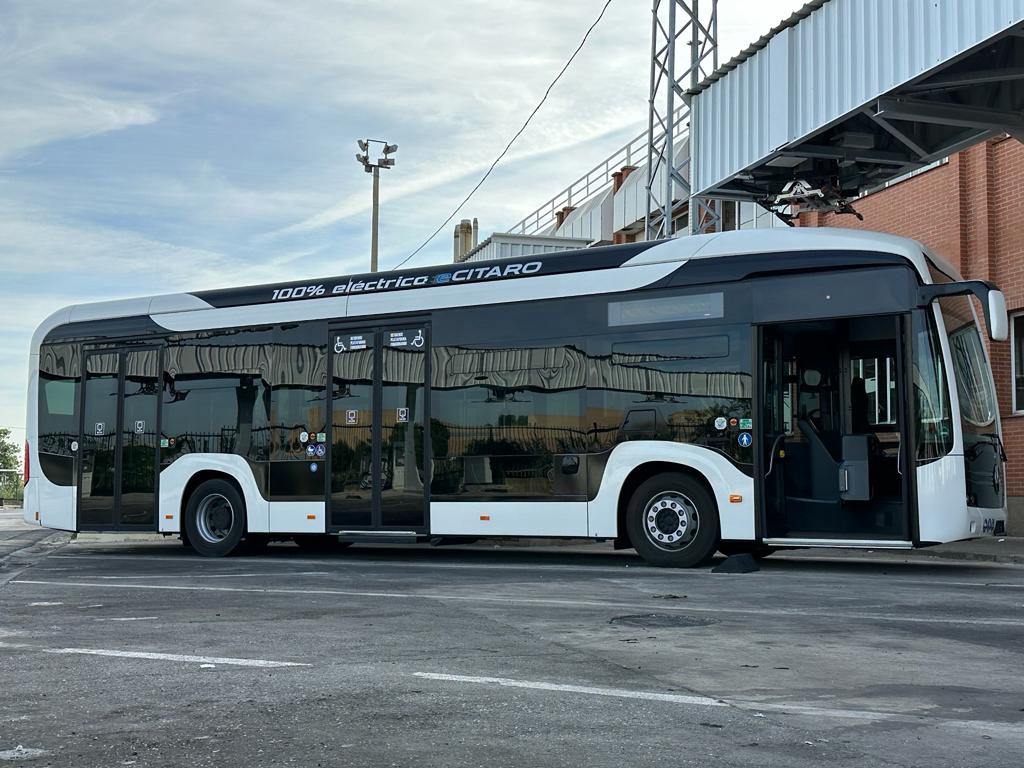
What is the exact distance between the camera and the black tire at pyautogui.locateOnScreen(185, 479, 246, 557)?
15.1m

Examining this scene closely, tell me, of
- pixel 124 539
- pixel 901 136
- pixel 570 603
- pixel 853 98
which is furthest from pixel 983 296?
pixel 124 539

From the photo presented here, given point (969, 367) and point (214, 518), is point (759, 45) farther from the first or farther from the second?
point (214, 518)

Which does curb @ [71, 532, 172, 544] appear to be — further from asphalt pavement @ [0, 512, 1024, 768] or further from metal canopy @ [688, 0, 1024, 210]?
metal canopy @ [688, 0, 1024, 210]

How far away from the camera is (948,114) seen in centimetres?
1402

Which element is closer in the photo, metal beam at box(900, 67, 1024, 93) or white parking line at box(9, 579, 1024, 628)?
white parking line at box(9, 579, 1024, 628)

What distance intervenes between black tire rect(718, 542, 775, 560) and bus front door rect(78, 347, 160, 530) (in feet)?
24.9

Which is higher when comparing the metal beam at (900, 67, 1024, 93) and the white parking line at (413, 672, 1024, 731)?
the metal beam at (900, 67, 1024, 93)

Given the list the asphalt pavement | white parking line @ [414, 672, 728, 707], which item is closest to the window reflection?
the asphalt pavement

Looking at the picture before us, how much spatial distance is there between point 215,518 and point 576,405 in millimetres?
5530

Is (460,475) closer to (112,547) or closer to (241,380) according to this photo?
(241,380)

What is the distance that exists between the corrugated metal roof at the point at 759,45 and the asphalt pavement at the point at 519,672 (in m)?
7.94

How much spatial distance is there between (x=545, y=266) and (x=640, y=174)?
19.1 meters

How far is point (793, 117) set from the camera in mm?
15688

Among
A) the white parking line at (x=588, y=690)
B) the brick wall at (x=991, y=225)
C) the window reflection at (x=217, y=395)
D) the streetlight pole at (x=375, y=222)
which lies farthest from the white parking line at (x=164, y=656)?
the streetlight pole at (x=375, y=222)
